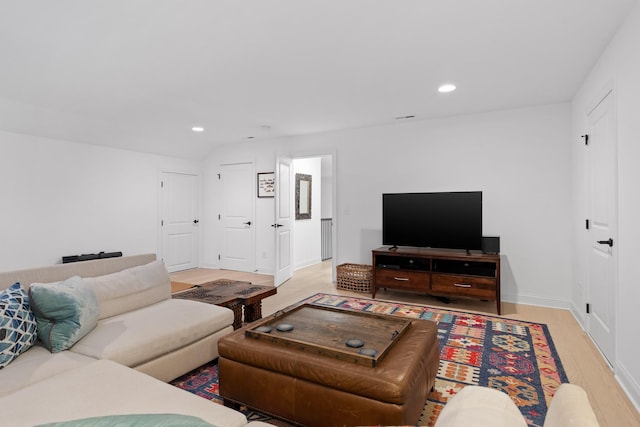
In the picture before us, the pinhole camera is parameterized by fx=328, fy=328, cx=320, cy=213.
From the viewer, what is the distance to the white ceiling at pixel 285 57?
2.10 meters

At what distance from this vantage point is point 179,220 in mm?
6320

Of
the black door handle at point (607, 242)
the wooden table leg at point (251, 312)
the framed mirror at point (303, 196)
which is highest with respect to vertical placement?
the framed mirror at point (303, 196)

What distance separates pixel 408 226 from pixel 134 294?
317 cm

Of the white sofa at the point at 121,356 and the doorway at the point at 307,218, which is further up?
the doorway at the point at 307,218

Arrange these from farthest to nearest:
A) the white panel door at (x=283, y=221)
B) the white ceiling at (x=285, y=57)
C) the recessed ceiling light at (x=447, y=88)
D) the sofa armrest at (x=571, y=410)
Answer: the white panel door at (x=283, y=221) < the recessed ceiling light at (x=447, y=88) < the white ceiling at (x=285, y=57) < the sofa armrest at (x=571, y=410)

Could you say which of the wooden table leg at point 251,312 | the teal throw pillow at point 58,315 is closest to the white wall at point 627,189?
the wooden table leg at point 251,312

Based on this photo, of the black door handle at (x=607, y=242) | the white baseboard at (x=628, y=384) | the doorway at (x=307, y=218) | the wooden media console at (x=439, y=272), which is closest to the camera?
the white baseboard at (x=628, y=384)

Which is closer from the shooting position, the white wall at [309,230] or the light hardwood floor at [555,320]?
the light hardwood floor at [555,320]

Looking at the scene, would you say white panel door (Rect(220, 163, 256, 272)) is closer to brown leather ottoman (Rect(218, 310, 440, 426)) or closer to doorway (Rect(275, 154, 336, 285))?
doorway (Rect(275, 154, 336, 285))

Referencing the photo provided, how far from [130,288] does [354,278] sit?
2.94 meters

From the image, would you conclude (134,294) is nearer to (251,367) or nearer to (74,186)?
(251,367)

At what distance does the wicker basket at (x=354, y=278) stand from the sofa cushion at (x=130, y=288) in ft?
8.37

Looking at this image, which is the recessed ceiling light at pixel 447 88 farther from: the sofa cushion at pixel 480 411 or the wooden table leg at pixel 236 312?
the sofa cushion at pixel 480 411

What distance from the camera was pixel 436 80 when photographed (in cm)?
321
